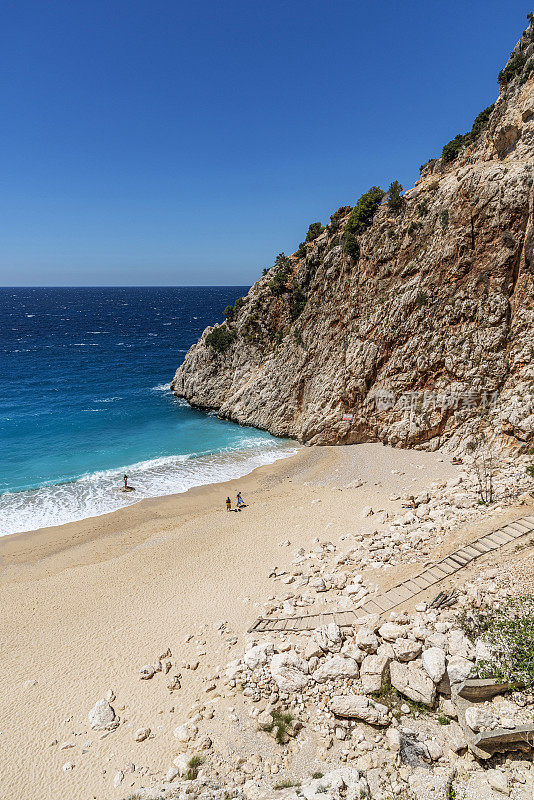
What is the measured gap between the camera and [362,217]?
32.8 metres

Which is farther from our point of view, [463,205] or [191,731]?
[463,205]

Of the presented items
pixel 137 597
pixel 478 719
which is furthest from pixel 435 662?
pixel 137 597

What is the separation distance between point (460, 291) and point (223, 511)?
2065cm

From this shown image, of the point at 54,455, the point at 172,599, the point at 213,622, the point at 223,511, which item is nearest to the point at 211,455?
the point at 223,511

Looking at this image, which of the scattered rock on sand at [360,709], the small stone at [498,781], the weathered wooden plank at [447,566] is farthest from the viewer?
the weathered wooden plank at [447,566]

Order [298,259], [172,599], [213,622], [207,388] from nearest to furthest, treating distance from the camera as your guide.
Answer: [213,622], [172,599], [298,259], [207,388]

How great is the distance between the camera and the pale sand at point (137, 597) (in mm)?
9273

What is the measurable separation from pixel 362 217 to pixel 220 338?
19.1 metres

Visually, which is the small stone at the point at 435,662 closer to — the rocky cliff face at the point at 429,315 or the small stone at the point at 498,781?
the small stone at the point at 498,781

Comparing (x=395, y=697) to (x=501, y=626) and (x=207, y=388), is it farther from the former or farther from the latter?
(x=207, y=388)

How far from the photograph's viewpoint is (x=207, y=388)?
44.4 meters

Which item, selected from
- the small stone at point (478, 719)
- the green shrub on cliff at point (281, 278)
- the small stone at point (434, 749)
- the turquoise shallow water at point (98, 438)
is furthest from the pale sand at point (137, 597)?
the green shrub on cliff at point (281, 278)

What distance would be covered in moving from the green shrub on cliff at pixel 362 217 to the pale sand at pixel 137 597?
16.8 meters

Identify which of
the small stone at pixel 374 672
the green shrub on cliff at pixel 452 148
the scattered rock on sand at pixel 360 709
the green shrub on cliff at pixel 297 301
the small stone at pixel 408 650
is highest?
the green shrub on cliff at pixel 452 148
